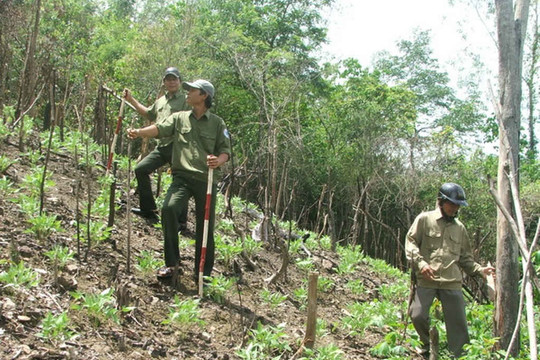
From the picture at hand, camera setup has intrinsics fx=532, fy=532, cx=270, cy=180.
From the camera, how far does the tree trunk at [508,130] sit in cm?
471

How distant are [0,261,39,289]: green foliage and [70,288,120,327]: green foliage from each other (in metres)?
0.31

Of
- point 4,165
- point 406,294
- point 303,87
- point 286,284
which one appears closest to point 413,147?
point 303,87

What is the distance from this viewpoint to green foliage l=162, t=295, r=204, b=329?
13.3 feet

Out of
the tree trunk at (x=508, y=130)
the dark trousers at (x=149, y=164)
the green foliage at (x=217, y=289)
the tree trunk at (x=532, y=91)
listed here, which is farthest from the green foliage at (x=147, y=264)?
the tree trunk at (x=532, y=91)

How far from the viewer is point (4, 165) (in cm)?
595

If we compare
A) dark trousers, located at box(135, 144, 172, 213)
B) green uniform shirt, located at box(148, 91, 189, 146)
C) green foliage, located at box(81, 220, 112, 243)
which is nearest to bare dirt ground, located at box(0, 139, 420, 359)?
green foliage, located at box(81, 220, 112, 243)

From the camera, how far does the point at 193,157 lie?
4.96 meters

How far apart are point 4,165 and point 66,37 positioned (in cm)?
1772

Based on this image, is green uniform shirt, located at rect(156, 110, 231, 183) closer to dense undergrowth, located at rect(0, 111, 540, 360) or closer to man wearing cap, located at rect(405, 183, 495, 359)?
dense undergrowth, located at rect(0, 111, 540, 360)

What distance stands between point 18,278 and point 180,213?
146 cm

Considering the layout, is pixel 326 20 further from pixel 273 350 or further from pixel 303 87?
pixel 273 350

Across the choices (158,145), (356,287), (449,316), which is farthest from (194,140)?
(356,287)

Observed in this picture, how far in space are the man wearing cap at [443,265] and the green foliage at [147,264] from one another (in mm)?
2437

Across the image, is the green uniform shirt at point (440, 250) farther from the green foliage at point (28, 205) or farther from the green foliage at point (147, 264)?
the green foliage at point (28, 205)
